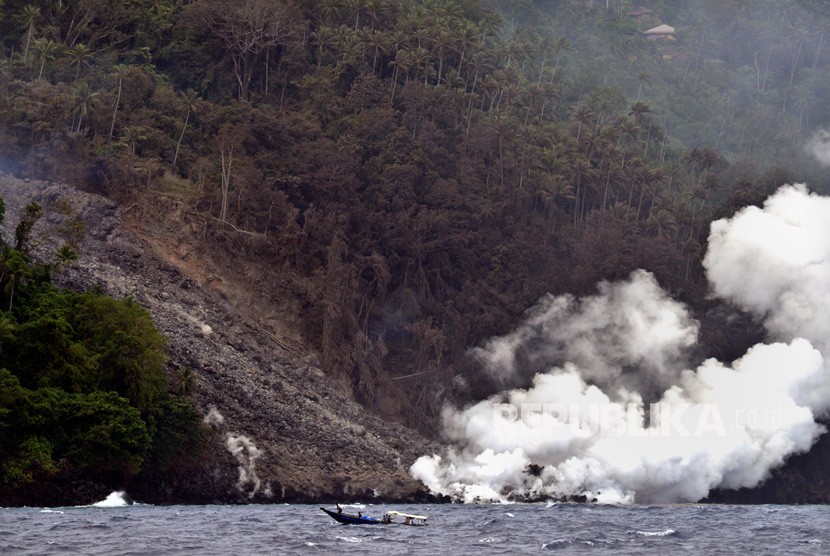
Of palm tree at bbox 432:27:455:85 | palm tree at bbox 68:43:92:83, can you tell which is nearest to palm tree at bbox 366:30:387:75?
palm tree at bbox 432:27:455:85

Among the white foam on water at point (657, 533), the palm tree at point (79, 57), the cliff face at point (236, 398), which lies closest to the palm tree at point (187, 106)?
the palm tree at point (79, 57)

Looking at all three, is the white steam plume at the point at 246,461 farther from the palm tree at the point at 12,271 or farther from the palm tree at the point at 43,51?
the palm tree at the point at 43,51

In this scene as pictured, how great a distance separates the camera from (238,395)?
135 meters

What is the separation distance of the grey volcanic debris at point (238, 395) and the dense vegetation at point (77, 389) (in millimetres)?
4093

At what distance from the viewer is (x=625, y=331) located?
156m

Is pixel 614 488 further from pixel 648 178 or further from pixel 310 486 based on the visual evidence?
pixel 648 178

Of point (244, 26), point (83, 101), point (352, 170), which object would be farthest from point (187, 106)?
point (352, 170)

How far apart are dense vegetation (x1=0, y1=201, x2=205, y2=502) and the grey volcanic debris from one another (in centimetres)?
409

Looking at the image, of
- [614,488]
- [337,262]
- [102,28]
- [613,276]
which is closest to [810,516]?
[614,488]

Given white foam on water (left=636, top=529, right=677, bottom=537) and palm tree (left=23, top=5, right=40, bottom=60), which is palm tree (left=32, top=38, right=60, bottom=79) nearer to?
palm tree (left=23, top=5, right=40, bottom=60)

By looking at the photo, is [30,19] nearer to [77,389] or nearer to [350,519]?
[77,389]

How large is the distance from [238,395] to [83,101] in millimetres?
40366

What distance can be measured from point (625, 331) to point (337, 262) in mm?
29794

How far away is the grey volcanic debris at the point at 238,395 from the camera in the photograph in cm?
13150
